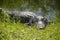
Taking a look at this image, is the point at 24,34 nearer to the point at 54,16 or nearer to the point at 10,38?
the point at 10,38

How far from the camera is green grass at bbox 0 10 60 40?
4051mm

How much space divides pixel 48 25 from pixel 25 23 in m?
0.65

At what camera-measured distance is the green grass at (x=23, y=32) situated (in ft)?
13.3

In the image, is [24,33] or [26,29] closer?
[24,33]

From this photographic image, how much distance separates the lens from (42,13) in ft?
22.0

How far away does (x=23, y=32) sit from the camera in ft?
14.5

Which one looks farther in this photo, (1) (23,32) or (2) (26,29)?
(2) (26,29)

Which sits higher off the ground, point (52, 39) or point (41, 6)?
point (41, 6)

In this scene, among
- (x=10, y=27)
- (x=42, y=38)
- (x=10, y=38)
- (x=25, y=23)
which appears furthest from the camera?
(x=25, y=23)

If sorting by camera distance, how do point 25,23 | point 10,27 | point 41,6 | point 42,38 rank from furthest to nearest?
point 41,6, point 25,23, point 10,27, point 42,38

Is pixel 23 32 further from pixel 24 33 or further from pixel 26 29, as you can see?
pixel 26 29

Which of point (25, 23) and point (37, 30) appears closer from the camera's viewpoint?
point (37, 30)

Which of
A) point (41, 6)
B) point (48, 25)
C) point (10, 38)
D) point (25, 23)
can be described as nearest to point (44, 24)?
point (48, 25)

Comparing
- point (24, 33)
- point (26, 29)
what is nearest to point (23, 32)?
point (24, 33)
